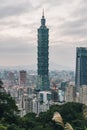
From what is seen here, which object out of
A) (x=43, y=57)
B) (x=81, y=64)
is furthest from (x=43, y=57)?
(x=81, y=64)

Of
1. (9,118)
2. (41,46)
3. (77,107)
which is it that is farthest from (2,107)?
(41,46)

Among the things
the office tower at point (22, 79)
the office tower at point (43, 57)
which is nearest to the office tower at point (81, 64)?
the office tower at point (43, 57)

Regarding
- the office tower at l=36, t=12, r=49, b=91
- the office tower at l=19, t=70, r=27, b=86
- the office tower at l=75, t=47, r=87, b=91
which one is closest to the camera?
the office tower at l=36, t=12, r=49, b=91

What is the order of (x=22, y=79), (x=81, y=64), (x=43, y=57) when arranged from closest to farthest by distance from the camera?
1. (x=43, y=57)
2. (x=81, y=64)
3. (x=22, y=79)

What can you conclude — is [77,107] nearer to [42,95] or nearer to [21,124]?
[21,124]

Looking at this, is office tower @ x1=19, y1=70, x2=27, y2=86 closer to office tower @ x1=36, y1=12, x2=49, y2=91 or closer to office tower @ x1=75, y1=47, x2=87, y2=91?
office tower @ x1=36, y1=12, x2=49, y2=91

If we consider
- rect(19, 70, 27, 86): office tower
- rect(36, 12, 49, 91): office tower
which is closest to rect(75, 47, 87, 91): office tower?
rect(36, 12, 49, 91): office tower

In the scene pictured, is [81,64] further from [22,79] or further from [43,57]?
[22,79]

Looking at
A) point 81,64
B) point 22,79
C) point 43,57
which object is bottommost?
point 22,79
